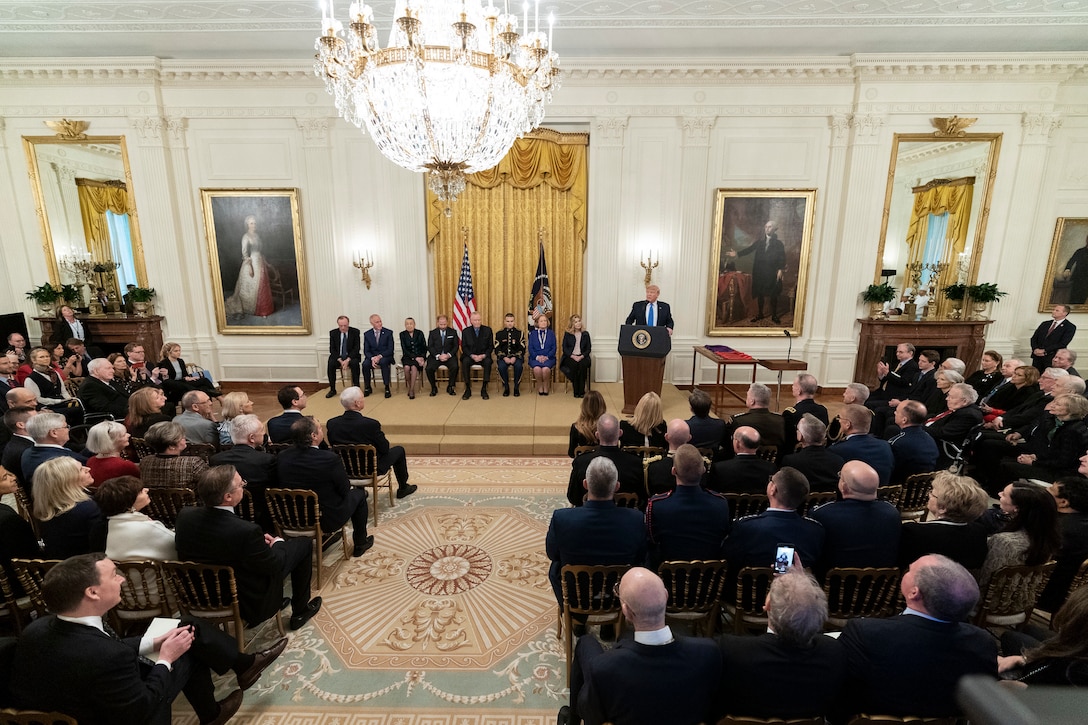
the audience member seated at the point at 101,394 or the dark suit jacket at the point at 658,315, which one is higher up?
the dark suit jacket at the point at 658,315

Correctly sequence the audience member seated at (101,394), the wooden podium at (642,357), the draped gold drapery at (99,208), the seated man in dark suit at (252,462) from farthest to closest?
1. the draped gold drapery at (99,208)
2. the wooden podium at (642,357)
3. the audience member seated at (101,394)
4. the seated man in dark suit at (252,462)

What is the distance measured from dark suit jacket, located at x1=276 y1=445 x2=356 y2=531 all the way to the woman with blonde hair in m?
2.33

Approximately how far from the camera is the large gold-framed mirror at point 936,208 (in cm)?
845

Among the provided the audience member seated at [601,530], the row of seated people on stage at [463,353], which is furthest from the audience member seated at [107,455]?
the row of seated people on stage at [463,353]

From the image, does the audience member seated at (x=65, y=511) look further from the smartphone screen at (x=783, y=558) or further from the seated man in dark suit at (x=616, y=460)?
the smartphone screen at (x=783, y=558)

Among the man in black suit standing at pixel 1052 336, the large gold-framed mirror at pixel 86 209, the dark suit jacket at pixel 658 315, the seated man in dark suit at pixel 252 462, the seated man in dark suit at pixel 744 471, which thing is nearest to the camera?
the seated man in dark suit at pixel 744 471

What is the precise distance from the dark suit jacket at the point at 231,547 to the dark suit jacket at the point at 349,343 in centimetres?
562

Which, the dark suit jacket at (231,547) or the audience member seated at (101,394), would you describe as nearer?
the dark suit jacket at (231,547)

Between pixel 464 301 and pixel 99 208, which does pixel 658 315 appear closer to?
pixel 464 301

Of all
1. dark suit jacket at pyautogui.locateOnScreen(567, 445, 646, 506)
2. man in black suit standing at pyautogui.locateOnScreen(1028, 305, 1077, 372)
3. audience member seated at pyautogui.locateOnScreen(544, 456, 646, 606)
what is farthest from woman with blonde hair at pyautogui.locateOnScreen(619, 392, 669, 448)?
man in black suit standing at pyautogui.locateOnScreen(1028, 305, 1077, 372)

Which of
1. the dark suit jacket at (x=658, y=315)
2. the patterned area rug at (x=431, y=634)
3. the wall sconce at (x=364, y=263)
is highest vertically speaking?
the wall sconce at (x=364, y=263)

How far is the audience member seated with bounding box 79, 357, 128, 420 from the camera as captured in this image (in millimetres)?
5941

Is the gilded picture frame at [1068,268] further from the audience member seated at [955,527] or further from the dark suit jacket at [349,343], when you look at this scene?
the dark suit jacket at [349,343]

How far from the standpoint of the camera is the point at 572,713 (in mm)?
2646
